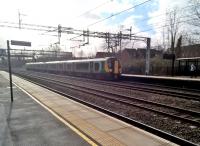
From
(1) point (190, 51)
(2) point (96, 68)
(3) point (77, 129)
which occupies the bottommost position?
(3) point (77, 129)

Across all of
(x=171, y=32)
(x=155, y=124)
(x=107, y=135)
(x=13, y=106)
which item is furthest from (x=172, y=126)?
(x=171, y=32)

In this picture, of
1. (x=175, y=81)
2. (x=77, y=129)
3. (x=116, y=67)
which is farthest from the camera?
(x=116, y=67)

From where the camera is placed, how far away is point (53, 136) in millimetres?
6227

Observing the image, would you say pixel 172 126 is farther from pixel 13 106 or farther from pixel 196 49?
pixel 196 49

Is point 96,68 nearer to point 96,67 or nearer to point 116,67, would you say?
point 96,67

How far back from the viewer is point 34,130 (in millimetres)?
6727

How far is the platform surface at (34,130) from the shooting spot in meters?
5.78

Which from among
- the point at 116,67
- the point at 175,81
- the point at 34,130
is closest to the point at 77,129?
the point at 34,130

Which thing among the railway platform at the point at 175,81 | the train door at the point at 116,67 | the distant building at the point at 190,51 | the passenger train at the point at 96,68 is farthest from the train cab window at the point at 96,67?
the distant building at the point at 190,51

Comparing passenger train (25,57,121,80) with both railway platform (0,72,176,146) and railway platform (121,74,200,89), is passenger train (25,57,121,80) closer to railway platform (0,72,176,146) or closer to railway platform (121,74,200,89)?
railway platform (121,74,200,89)

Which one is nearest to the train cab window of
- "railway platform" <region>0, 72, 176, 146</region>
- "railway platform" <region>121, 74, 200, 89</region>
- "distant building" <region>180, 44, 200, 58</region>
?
"railway platform" <region>121, 74, 200, 89</region>

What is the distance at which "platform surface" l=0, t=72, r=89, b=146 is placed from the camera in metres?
5.78

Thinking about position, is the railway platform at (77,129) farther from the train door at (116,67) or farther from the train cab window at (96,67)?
the train cab window at (96,67)

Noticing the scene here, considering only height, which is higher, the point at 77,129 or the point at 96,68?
the point at 96,68
